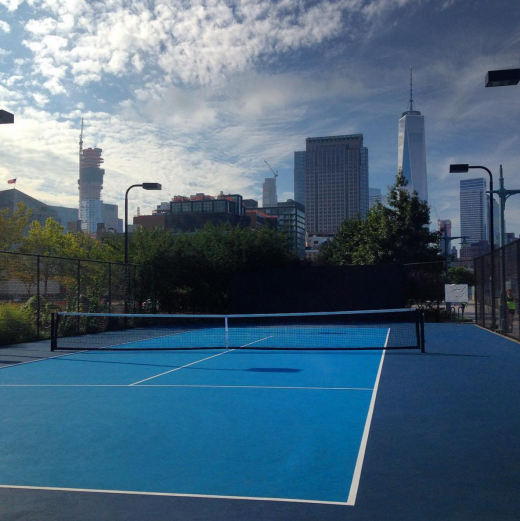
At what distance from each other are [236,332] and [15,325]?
7.75 m

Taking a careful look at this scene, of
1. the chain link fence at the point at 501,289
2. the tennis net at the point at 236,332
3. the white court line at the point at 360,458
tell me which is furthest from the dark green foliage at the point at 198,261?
the white court line at the point at 360,458

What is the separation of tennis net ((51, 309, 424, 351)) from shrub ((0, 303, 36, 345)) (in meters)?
0.94

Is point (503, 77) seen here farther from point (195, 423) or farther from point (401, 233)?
point (401, 233)

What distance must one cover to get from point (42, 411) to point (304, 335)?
12.8 meters

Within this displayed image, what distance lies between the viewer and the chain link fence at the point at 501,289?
16936 mm

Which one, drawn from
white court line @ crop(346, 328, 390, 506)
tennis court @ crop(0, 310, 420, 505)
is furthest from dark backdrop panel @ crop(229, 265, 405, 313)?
white court line @ crop(346, 328, 390, 506)

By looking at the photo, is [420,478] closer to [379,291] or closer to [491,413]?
[491,413]

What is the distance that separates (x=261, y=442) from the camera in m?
6.48

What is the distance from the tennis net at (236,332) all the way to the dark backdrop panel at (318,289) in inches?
30.1

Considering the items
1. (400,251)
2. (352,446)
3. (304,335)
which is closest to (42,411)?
(352,446)

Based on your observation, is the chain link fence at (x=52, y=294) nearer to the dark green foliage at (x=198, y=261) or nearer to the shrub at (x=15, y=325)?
the shrub at (x=15, y=325)

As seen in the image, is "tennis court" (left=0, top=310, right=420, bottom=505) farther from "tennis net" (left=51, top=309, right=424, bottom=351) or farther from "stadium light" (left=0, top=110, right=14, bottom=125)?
"stadium light" (left=0, top=110, right=14, bottom=125)

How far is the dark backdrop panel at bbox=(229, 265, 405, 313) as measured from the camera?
27453 millimetres

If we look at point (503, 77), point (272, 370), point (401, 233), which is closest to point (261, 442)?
point (272, 370)
